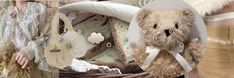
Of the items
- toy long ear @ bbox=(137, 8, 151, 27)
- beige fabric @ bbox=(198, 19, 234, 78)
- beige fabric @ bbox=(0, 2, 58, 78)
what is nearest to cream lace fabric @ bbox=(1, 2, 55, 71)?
beige fabric @ bbox=(0, 2, 58, 78)

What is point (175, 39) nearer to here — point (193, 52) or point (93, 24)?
point (193, 52)

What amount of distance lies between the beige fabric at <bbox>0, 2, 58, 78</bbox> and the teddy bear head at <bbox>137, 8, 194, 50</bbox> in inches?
7.1

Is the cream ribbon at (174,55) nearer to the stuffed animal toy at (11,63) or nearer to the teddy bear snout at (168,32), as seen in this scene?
the teddy bear snout at (168,32)

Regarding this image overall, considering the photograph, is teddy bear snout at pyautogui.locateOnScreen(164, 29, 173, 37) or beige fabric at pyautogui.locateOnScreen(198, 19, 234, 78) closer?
teddy bear snout at pyautogui.locateOnScreen(164, 29, 173, 37)

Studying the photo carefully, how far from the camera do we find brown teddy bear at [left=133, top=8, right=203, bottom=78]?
50 centimetres

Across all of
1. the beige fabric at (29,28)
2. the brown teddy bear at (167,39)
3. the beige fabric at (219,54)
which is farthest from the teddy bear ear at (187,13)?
the beige fabric at (29,28)

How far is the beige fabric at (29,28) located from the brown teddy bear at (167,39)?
18cm

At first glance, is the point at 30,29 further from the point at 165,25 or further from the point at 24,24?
the point at 165,25

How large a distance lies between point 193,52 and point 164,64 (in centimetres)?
5

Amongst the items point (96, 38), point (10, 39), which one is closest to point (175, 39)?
point (96, 38)

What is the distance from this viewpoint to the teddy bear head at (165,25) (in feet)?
1.64

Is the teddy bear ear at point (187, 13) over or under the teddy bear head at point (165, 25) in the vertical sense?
over

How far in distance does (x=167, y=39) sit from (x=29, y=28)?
25cm

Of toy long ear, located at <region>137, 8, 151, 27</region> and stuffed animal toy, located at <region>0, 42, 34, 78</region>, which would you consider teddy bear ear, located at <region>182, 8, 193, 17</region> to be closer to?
toy long ear, located at <region>137, 8, 151, 27</region>
